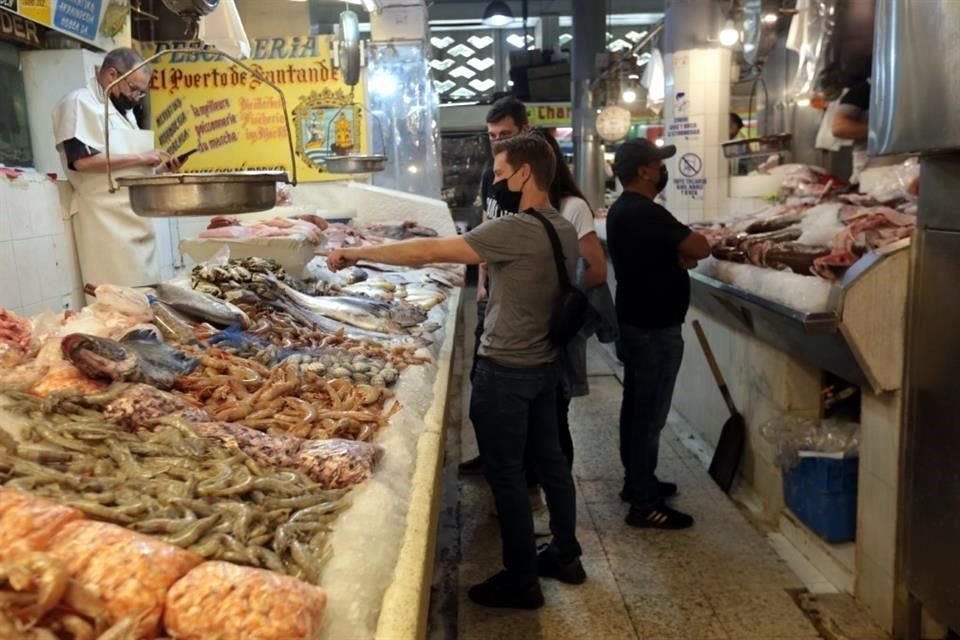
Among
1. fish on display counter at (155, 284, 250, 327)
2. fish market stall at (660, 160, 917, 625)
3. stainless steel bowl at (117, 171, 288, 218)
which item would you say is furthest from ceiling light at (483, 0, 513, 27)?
stainless steel bowl at (117, 171, 288, 218)

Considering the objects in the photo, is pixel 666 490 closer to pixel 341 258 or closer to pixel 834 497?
pixel 834 497

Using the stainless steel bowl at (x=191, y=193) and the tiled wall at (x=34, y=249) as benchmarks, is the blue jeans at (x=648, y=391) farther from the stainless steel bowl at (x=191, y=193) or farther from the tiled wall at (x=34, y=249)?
the tiled wall at (x=34, y=249)

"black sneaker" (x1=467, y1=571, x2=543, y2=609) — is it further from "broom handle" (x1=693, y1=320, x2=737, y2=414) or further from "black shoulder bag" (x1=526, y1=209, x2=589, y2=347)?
"broom handle" (x1=693, y1=320, x2=737, y2=414)

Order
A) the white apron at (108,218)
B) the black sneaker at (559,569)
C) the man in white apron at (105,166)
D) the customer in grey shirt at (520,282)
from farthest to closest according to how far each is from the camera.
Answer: the white apron at (108,218) < the man in white apron at (105,166) < the black sneaker at (559,569) < the customer in grey shirt at (520,282)

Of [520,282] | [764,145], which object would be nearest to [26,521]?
[520,282]

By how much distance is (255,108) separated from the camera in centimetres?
938

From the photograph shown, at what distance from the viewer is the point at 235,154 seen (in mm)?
9430

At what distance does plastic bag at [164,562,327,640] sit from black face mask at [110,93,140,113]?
471cm

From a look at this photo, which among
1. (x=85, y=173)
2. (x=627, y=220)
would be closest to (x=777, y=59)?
(x=627, y=220)

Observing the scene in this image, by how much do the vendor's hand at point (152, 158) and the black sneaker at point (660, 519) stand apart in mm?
3747

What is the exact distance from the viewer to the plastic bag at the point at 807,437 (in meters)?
4.74

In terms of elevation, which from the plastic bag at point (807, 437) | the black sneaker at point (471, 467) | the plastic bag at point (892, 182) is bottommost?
the black sneaker at point (471, 467)

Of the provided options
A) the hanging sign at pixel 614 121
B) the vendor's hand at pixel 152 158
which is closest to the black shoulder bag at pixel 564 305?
the vendor's hand at pixel 152 158

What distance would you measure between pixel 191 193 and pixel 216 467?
1.24 meters
